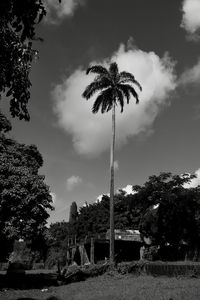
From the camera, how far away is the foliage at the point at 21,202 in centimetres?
2409

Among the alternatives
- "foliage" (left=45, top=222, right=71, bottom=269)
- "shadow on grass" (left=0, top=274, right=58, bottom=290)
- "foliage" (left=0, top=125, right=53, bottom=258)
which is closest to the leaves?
"foliage" (left=0, top=125, right=53, bottom=258)

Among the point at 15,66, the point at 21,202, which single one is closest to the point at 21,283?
the point at 21,202

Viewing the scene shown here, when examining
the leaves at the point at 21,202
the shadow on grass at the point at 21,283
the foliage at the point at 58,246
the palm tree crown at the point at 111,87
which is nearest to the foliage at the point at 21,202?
the leaves at the point at 21,202

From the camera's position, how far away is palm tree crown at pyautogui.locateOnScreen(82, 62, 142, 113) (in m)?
35.5

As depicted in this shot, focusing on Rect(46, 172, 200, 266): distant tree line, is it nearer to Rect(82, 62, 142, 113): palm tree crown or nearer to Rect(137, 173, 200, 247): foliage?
Rect(137, 173, 200, 247): foliage

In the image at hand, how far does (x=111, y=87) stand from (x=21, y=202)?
657 inches

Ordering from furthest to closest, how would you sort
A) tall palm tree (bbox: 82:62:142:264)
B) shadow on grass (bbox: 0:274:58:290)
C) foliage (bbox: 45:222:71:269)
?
1. foliage (bbox: 45:222:71:269)
2. tall palm tree (bbox: 82:62:142:264)
3. shadow on grass (bbox: 0:274:58:290)

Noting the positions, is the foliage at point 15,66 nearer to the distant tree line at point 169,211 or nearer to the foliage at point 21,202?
the foliage at point 21,202

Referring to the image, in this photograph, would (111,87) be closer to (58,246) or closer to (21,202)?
(21,202)

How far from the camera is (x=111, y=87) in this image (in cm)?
3594

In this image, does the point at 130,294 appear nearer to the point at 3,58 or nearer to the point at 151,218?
the point at 3,58

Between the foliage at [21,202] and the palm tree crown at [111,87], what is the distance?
1241cm

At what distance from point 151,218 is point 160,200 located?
2281 millimetres

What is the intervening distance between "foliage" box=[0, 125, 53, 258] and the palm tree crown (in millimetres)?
12408
